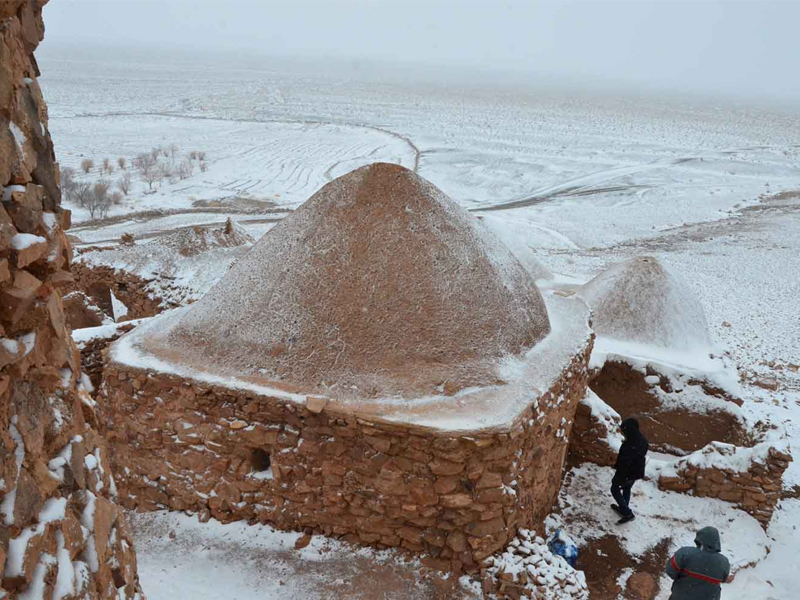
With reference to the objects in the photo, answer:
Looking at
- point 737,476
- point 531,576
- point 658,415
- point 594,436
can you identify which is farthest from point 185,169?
point 531,576

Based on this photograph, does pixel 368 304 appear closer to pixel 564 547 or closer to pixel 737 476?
pixel 564 547

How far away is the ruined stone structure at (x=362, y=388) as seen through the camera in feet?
19.4

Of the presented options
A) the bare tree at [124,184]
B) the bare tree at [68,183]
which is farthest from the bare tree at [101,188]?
the bare tree at [68,183]

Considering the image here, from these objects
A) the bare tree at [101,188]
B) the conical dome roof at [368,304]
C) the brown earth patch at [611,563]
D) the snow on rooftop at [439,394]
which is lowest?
the brown earth patch at [611,563]

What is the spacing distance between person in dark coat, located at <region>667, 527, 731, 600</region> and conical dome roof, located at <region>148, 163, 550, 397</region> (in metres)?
2.45

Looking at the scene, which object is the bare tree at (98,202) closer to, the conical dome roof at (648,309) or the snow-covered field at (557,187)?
the snow-covered field at (557,187)

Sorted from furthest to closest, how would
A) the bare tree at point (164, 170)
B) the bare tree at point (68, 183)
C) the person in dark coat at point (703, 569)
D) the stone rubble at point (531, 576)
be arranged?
the bare tree at point (164, 170)
the bare tree at point (68, 183)
the stone rubble at point (531, 576)
the person in dark coat at point (703, 569)

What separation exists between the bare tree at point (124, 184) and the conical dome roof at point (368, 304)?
27.3m

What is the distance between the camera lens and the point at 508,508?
19.7ft

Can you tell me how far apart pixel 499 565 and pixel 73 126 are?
53.5 metres

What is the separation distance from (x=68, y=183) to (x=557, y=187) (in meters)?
27.1

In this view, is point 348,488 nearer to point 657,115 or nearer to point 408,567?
point 408,567

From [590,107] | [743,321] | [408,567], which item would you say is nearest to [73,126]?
[743,321]

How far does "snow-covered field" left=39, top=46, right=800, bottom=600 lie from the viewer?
7766 millimetres
